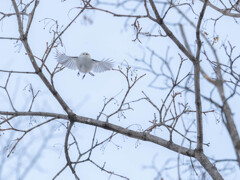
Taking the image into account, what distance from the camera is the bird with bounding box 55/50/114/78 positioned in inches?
242

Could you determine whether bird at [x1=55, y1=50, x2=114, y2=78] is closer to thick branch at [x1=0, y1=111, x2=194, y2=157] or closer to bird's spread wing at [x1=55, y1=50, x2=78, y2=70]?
bird's spread wing at [x1=55, y1=50, x2=78, y2=70]

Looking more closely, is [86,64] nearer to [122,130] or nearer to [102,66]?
[102,66]

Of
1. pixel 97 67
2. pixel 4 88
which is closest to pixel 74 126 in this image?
pixel 4 88

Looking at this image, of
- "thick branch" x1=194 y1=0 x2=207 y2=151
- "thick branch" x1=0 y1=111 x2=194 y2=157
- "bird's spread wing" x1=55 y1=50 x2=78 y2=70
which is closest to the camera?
"thick branch" x1=194 y1=0 x2=207 y2=151

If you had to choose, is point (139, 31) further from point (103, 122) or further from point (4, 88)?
point (4, 88)

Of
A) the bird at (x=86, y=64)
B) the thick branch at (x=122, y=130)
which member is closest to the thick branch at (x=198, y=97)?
the thick branch at (x=122, y=130)

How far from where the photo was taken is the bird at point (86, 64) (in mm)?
6137

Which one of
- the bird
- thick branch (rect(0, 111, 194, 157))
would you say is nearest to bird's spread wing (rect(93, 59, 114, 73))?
the bird

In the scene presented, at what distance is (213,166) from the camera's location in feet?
12.8

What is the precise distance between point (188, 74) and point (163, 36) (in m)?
0.54

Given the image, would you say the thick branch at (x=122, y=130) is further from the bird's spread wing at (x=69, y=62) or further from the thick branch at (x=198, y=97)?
the bird's spread wing at (x=69, y=62)

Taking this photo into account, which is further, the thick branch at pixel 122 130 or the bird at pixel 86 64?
the bird at pixel 86 64

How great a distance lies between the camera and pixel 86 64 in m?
6.15

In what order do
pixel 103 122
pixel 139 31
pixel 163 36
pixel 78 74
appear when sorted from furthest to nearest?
pixel 78 74 → pixel 103 122 → pixel 139 31 → pixel 163 36
